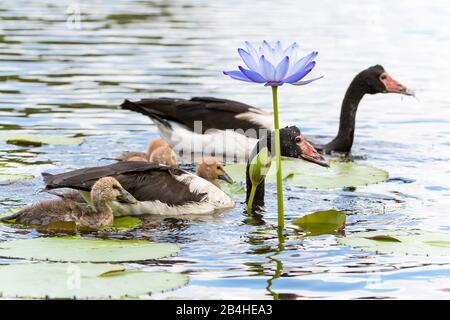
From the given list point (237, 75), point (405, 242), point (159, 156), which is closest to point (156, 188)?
point (237, 75)

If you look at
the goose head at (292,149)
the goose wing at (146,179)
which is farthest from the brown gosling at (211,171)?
the goose wing at (146,179)

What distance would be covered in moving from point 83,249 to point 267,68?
207 cm

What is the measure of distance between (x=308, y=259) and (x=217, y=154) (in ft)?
19.0

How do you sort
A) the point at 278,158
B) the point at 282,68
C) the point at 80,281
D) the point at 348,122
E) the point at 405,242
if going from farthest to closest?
the point at 348,122, the point at 405,242, the point at 278,158, the point at 282,68, the point at 80,281

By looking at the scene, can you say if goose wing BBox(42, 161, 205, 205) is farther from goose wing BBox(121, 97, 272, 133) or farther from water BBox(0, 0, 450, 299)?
goose wing BBox(121, 97, 272, 133)

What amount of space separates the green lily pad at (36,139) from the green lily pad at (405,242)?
18.3 feet

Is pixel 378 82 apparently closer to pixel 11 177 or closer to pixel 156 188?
pixel 156 188

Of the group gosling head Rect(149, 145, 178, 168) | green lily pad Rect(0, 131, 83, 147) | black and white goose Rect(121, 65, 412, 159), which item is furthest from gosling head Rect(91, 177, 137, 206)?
black and white goose Rect(121, 65, 412, 159)

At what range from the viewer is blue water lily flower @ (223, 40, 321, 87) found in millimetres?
8109

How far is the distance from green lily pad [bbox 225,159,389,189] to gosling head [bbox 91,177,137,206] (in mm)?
2566

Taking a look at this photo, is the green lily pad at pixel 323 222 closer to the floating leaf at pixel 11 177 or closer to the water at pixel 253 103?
the water at pixel 253 103

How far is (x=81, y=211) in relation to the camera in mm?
9594

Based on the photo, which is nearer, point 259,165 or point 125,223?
point 259,165
